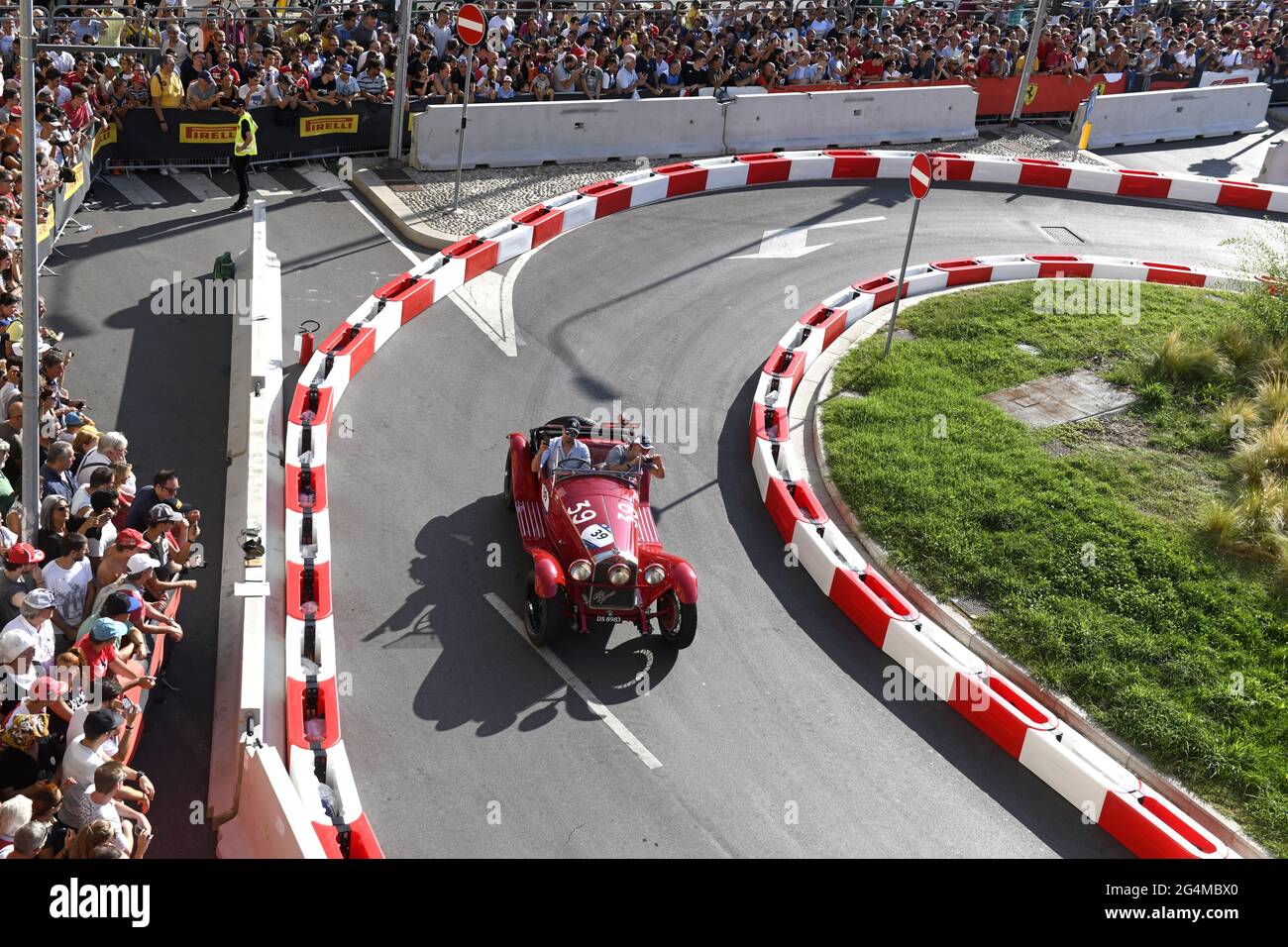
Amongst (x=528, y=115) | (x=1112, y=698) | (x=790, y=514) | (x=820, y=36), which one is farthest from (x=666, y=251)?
(x=1112, y=698)

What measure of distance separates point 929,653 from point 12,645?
7398 millimetres

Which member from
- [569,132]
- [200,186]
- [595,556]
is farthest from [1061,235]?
[200,186]

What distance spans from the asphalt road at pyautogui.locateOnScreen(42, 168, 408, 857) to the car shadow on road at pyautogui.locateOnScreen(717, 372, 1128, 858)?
5.35 metres

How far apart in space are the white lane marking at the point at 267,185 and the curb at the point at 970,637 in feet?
29.4

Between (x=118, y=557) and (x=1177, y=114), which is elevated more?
(x=1177, y=114)

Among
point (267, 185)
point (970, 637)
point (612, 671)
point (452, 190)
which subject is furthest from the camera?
point (452, 190)

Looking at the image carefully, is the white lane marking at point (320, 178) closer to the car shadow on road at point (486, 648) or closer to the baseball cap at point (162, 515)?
the car shadow on road at point (486, 648)

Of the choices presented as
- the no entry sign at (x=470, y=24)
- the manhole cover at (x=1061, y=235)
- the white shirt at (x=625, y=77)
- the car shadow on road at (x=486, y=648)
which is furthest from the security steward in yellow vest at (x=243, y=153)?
the manhole cover at (x=1061, y=235)

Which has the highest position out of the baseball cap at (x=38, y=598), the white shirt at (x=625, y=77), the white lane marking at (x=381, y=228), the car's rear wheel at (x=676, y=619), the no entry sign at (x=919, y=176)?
the white shirt at (x=625, y=77)

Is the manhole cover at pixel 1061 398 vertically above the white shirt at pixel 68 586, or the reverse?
the manhole cover at pixel 1061 398

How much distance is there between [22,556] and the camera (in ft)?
31.3

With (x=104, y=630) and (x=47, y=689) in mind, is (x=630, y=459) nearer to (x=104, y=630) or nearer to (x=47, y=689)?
(x=104, y=630)

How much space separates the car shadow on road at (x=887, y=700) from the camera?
10.2 meters

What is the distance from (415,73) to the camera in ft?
71.5
